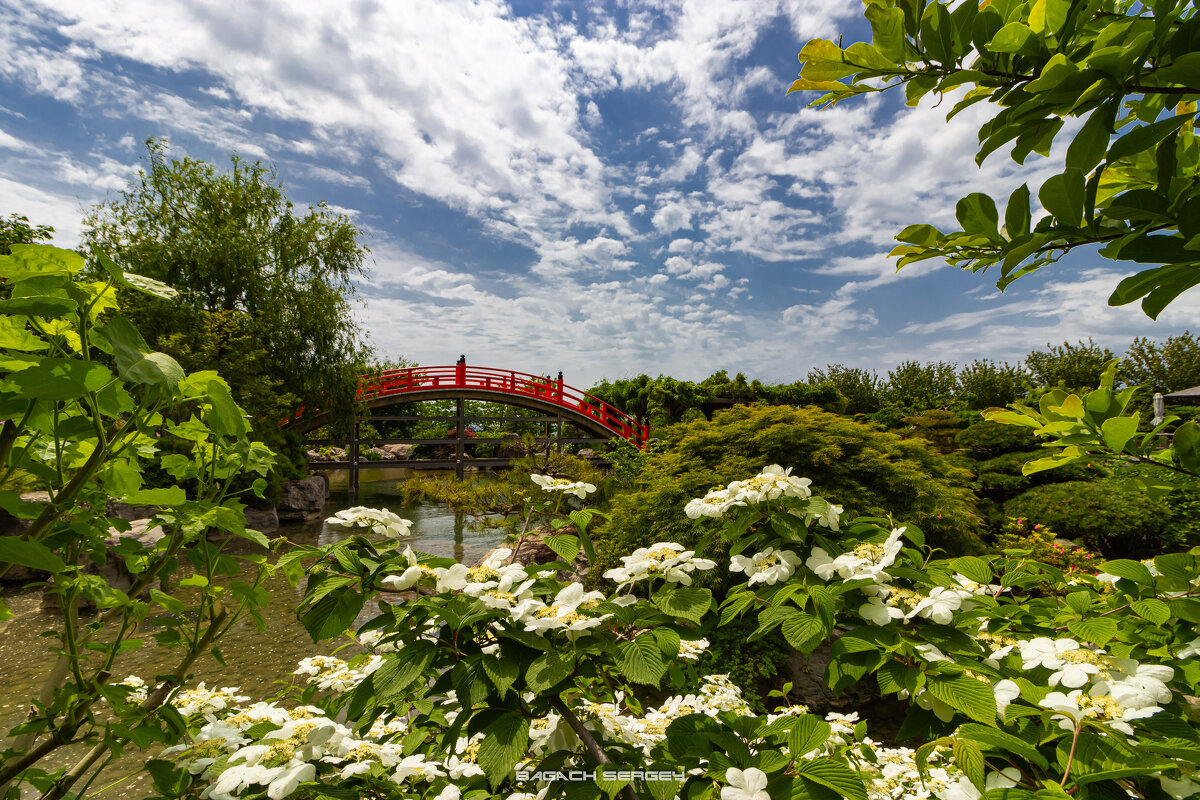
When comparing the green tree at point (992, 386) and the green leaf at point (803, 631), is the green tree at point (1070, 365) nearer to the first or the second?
the green tree at point (992, 386)

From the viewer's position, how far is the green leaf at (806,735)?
0.96m

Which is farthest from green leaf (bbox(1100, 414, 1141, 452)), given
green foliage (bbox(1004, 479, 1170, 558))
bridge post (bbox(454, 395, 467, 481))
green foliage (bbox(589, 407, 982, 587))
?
bridge post (bbox(454, 395, 467, 481))

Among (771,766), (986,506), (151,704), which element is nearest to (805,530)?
(771,766)

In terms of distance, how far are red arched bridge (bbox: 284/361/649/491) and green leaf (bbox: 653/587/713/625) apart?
14.0 metres

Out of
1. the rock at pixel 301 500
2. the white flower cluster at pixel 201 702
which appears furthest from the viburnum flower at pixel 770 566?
the rock at pixel 301 500

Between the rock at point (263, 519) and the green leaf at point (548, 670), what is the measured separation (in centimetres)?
1138

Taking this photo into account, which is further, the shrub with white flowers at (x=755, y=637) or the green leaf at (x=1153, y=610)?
the green leaf at (x=1153, y=610)

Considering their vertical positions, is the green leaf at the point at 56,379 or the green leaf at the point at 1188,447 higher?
the green leaf at the point at 56,379

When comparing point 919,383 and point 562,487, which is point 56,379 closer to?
point 562,487

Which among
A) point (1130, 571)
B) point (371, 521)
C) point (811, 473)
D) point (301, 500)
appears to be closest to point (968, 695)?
point (1130, 571)

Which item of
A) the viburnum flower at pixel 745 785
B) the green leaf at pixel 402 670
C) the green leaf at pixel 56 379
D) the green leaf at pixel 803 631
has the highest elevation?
the green leaf at pixel 56 379

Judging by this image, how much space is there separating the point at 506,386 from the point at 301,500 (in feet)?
22.7

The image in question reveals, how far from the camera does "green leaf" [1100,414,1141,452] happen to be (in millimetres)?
862

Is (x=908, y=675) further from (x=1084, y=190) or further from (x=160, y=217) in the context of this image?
(x=160, y=217)
